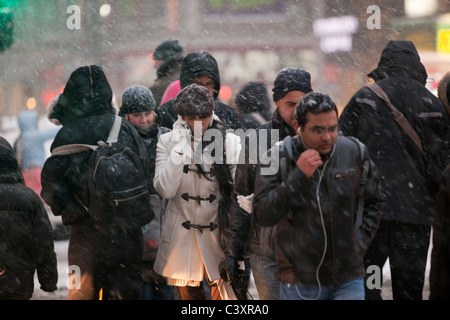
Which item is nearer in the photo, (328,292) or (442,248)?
(442,248)

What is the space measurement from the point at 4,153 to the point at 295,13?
100 ft

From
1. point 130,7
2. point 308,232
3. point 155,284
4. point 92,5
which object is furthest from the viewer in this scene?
point 130,7

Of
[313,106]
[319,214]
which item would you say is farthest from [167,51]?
[319,214]

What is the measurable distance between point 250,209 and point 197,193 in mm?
807

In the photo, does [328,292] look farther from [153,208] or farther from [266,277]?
[153,208]

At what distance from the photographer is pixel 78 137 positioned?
6035 mm

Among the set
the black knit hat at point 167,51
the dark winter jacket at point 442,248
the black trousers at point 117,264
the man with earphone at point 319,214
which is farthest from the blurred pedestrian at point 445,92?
the black knit hat at point 167,51

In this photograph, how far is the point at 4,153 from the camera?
6316 millimetres

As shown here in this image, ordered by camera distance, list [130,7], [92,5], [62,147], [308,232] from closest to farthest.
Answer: [308,232] → [62,147] → [92,5] → [130,7]

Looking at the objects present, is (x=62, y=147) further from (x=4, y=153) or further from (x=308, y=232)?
(x=308, y=232)

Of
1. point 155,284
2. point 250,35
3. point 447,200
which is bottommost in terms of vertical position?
point 155,284

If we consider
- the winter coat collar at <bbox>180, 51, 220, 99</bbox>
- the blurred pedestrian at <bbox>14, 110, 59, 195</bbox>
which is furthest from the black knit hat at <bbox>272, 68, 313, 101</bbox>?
the blurred pedestrian at <bbox>14, 110, 59, 195</bbox>
